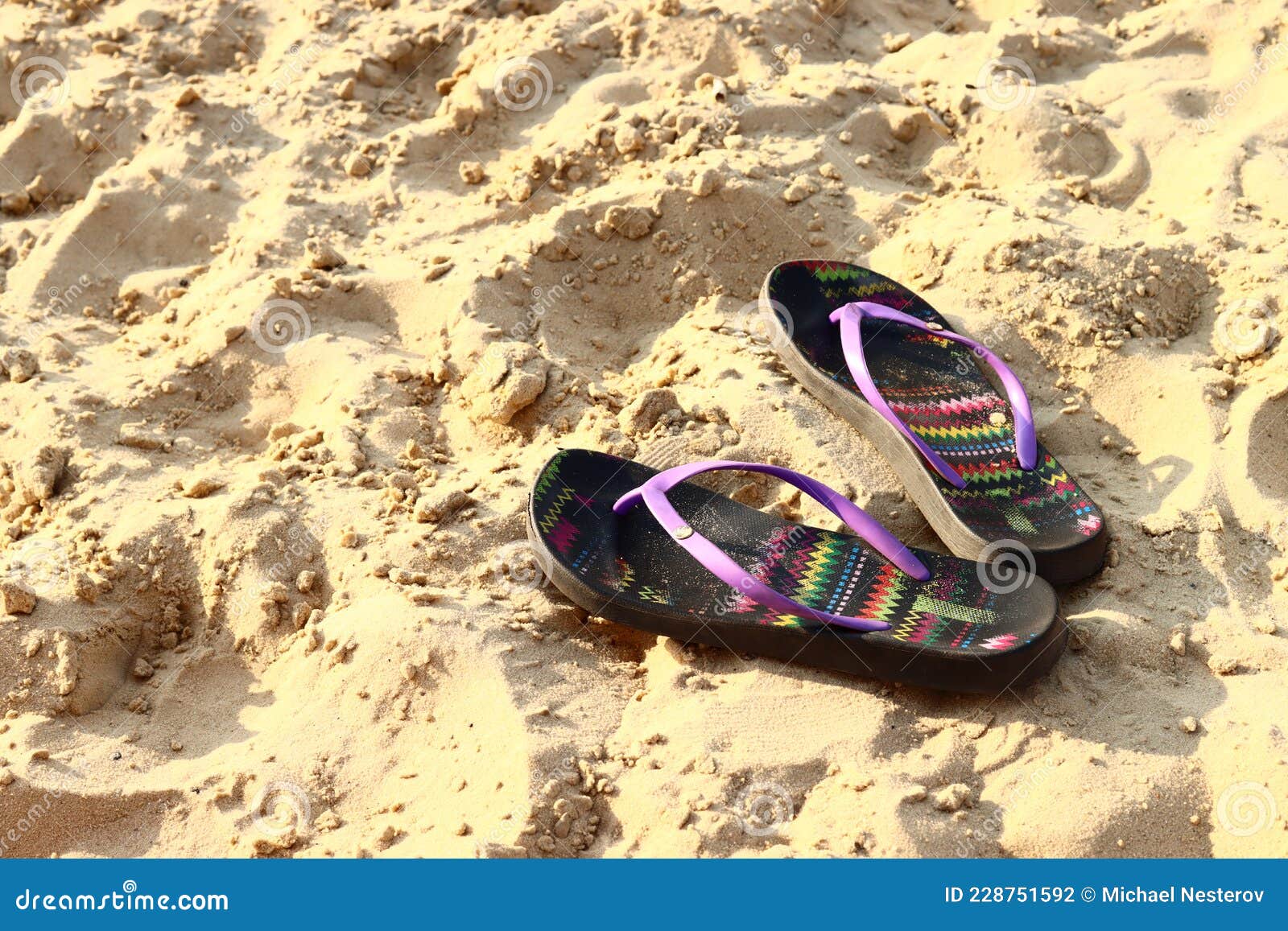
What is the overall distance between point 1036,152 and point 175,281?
242cm

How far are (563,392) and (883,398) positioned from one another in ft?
2.43

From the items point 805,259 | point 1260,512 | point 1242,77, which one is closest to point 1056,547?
point 1260,512

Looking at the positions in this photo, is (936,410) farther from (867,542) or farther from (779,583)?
(779,583)

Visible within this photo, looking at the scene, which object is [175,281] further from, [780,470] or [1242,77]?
[1242,77]

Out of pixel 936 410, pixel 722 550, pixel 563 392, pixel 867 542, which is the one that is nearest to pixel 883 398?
pixel 936 410

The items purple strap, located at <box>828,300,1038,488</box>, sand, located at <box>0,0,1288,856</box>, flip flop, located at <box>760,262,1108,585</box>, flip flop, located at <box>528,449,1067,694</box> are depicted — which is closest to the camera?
sand, located at <box>0,0,1288,856</box>

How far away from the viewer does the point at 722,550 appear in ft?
7.83

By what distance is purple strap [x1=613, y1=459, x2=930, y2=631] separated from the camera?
7.18 feet

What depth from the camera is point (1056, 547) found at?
7.51ft

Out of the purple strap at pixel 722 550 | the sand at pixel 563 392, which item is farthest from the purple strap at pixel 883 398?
the purple strap at pixel 722 550

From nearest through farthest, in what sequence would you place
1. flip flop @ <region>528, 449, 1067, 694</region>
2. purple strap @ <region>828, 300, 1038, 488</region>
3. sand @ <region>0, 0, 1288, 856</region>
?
1. sand @ <region>0, 0, 1288, 856</region>
2. flip flop @ <region>528, 449, 1067, 694</region>
3. purple strap @ <region>828, 300, 1038, 488</region>

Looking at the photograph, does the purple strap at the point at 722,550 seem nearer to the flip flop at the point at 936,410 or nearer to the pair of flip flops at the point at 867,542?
the pair of flip flops at the point at 867,542

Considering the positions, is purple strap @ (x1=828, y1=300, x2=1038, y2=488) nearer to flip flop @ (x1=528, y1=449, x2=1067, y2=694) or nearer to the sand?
the sand

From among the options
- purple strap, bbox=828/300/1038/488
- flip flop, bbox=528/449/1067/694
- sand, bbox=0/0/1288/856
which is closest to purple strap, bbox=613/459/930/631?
flip flop, bbox=528/449/1067/694
